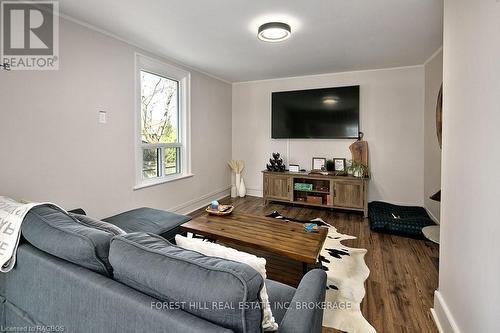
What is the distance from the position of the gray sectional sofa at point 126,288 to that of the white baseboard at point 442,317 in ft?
2.96

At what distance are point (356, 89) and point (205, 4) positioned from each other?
2973 millimetres

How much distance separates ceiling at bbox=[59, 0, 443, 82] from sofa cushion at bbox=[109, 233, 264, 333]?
6.98ft

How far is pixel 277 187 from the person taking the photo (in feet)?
15.1

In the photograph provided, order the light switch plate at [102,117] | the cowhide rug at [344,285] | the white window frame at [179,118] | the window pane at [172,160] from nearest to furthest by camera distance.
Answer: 1. the cowhide rug at [344,285]
2. the light switch plate at [102,117]
3. the white window frame at [179,118]
4. the window pane at [172,160]

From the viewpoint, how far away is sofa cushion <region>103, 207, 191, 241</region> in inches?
89.1

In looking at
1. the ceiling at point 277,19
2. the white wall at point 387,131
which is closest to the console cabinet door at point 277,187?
the white wall at point 387,131

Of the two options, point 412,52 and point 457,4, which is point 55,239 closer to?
point 457,4

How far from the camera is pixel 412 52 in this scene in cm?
339

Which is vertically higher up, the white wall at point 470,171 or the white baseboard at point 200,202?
the white wall at point 470,171

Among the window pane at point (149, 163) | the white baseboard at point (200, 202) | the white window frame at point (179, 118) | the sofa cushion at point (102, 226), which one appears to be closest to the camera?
the sofa cushion at point (102, 226)

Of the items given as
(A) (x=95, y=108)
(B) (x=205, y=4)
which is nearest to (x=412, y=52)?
(B) (x=205, y=4)

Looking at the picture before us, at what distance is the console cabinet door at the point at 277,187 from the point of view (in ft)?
14.8

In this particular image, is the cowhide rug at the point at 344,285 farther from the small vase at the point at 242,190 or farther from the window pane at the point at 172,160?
the window pane at the point at 172,160

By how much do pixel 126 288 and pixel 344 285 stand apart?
1801 mm
